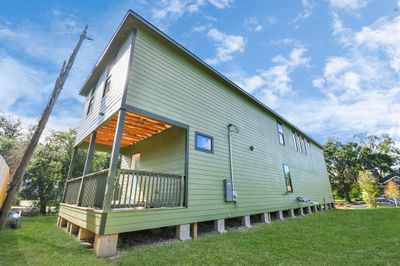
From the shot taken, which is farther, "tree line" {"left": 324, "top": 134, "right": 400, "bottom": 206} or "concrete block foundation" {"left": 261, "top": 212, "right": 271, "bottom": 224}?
"tree line" {"left": 324, "top": 134, "right": 400, "bottom": 206}

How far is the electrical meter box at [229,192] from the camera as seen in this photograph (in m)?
6.55

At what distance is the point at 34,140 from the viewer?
3.85 m

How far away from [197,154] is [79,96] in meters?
7.56

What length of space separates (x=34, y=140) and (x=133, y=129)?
3.64 m

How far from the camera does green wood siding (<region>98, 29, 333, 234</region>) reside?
5.12 metres

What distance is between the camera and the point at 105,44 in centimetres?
661

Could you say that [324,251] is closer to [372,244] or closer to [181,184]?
[372,244]

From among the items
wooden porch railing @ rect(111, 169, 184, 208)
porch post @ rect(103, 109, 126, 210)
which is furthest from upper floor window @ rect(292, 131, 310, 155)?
porch post @ rect(103, 109, 126, 210)

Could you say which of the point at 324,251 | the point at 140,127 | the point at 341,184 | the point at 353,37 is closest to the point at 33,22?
the point at 140,127

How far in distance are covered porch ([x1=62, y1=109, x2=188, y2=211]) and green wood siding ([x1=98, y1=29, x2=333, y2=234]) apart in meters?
0.30

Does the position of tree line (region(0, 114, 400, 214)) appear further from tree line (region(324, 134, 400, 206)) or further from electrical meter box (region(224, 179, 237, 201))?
electrical meter box (region(224, 179, 237, 201))

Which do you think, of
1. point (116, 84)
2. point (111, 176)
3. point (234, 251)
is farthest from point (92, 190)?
point (234, 251)

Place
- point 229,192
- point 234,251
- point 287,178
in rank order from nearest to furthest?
point 234,251 → point 229,192 → point 287,178

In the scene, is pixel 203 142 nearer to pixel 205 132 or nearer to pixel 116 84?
pixel 205 132
